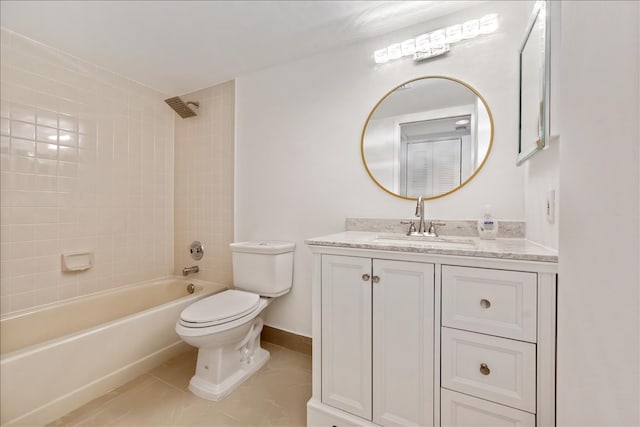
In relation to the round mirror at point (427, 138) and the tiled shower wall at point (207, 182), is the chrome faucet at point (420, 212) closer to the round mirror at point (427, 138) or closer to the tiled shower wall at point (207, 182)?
the round mirror at point (427, 138)

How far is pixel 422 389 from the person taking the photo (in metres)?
1.10

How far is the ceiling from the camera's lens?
4.99 ft

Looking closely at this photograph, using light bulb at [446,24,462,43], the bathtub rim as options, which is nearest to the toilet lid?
the bathtub rim

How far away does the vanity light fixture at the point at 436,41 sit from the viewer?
4.85 feet

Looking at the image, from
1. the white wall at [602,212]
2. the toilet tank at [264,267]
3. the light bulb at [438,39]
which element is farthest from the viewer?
the toilet tank at [264,267]

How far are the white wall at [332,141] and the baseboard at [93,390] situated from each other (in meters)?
0.80

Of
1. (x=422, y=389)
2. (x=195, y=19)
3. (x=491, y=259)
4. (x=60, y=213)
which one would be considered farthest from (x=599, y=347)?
(x=60, y=213)

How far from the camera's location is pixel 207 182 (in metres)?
2.52

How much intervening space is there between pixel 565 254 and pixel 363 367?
39.2 inches

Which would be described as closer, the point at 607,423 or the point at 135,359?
the point at 607,423

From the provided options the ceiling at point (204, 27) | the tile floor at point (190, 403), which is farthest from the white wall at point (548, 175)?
the tile floor at point (190, 403)

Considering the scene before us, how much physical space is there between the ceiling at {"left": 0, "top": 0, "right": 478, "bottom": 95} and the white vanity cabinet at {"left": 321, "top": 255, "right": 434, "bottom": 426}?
1.45m

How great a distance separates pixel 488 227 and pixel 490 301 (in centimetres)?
53

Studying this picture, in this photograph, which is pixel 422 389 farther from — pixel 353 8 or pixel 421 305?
pixel 353 8
